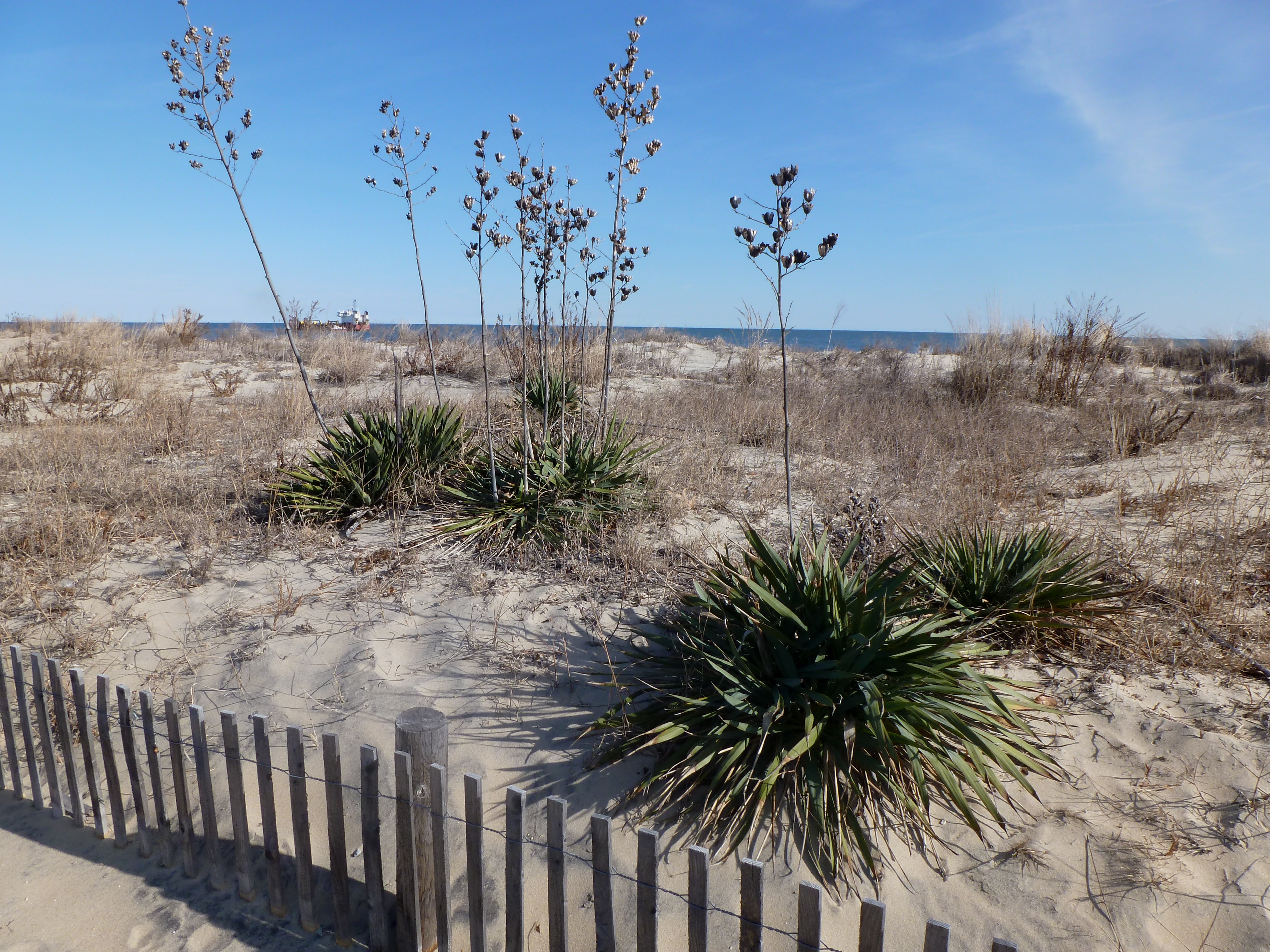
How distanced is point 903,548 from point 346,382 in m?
9.97

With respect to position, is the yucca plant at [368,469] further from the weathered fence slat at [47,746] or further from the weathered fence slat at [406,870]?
the weathered fence slat at [406,870]

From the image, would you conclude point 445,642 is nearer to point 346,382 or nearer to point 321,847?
point 321,847

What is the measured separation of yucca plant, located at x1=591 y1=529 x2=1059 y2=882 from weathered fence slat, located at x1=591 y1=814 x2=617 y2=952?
60 cm

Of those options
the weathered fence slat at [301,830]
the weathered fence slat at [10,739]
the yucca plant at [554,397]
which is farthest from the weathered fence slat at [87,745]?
the yucca plant at [554,397]

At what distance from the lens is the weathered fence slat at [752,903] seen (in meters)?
1.90

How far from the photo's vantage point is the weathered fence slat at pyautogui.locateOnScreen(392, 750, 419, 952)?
2451mm

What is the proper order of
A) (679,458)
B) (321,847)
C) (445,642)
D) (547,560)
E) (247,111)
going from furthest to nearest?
(679,458)
(247,111)
(547,560)
(445,642)
(321,847)

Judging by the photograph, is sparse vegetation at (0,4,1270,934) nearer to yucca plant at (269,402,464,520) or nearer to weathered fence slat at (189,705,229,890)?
yucca plant at (269,402,464,520)

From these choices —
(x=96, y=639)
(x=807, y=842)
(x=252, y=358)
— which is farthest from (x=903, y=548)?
(x=252, y=358)

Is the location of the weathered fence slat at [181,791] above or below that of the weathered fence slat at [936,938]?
below

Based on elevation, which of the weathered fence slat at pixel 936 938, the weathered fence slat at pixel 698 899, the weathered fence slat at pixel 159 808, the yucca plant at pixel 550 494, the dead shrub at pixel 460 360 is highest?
the dead shrub at pixel 460 360

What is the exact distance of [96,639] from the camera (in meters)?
4.25

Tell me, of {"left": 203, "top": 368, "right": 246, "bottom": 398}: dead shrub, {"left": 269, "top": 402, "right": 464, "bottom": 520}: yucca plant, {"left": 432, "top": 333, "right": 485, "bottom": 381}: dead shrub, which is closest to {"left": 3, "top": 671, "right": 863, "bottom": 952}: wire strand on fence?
{"left": 269, "top": 402, "right": 464, "bottom": 520}: yucca plant

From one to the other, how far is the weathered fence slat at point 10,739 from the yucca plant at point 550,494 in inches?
100
